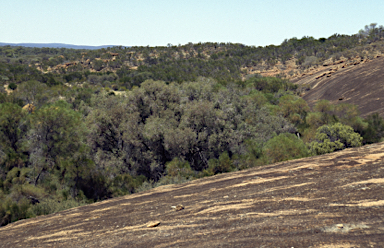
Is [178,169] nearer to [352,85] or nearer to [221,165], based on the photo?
[221,165]

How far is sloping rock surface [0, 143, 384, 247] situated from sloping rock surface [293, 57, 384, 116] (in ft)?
96.2

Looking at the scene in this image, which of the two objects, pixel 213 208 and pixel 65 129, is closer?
pixel 213 208

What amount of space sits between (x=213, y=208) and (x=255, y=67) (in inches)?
3056

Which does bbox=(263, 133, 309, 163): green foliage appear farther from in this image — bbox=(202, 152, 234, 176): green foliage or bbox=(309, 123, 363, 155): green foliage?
bbox=(202, 152, 234, 176): green foliage

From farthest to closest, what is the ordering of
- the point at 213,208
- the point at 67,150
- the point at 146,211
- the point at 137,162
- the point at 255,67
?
1. the point at 255,67
2. the point at 137,162
3. the point at 67,150
4. the point at 146,211
5. the point at 213,208

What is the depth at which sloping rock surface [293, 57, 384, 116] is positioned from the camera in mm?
37000

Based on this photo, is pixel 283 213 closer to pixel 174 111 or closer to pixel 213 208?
pixel 213 208

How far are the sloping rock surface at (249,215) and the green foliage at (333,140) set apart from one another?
727cm

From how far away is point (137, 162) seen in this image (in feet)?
65.9

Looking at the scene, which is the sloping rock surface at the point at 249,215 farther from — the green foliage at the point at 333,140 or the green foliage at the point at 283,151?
the green foliage at the point at 333,140

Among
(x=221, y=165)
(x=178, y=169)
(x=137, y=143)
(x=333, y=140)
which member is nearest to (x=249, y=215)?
(x=178, y=169)

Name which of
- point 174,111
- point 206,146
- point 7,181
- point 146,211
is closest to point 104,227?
point 146,211

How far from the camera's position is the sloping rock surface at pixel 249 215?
598 centimetres

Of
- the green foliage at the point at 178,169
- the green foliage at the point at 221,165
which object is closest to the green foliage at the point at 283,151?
the green foliage at the point at 221,165
